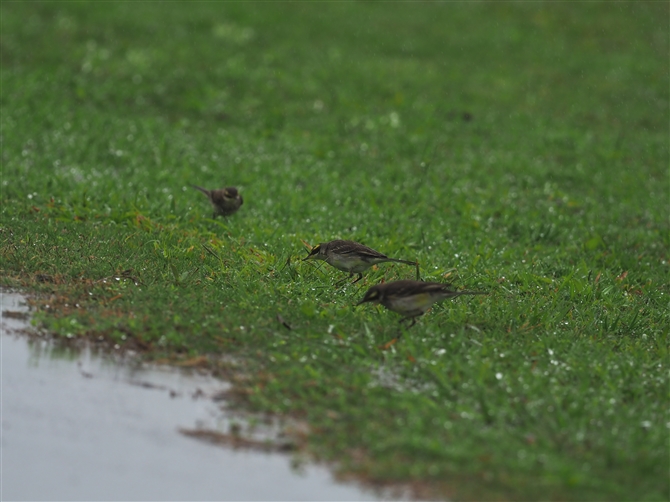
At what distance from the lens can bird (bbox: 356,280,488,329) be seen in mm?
6738

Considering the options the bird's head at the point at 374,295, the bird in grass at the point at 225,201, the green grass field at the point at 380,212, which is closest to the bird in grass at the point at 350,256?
the green grass field at the point at 380,212

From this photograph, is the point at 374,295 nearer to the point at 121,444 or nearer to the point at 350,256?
the point at 350,256

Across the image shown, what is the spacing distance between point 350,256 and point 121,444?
10.5 ft

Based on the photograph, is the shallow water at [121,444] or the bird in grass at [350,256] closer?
the shallow water at [121,444]

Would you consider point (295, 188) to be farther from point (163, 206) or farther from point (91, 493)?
point (91, 493)

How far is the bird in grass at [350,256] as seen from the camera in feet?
25.4

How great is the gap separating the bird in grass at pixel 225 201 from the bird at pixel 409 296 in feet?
10.5

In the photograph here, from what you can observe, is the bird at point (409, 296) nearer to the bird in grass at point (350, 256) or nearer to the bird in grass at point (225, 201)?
the bird in grass at point (350, 256)

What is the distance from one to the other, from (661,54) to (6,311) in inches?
627

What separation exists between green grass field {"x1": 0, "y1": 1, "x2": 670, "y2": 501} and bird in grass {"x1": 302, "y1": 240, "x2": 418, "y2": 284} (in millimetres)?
223

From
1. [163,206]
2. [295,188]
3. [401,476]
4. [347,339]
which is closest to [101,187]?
[163,206]

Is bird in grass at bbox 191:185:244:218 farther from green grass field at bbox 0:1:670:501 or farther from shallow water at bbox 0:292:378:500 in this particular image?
shallow water at bbox 0:292:378:500

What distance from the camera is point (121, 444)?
505 cm

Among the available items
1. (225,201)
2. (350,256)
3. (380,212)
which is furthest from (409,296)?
(380,212)
